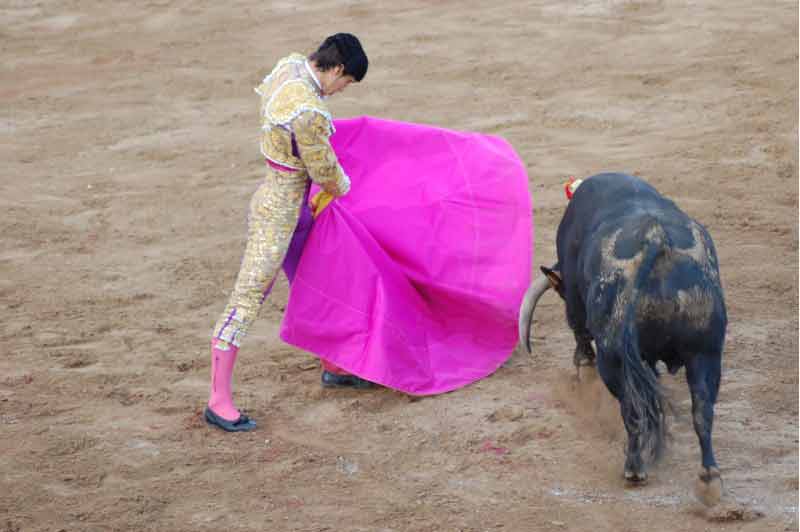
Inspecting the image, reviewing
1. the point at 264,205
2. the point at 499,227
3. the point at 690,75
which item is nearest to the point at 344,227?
the point at 264,205

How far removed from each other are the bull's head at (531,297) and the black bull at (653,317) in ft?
2.08

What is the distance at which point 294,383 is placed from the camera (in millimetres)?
5121

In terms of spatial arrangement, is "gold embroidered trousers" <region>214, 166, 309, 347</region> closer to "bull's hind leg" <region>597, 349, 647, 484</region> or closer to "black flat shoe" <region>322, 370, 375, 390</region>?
"black flat shoe" <region>322, 370, 375, 390</region>

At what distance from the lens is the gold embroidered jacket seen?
4.27 meters

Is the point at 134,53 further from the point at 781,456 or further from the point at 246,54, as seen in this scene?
the point at 781,456

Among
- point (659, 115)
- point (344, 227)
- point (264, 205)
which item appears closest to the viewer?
point (264, 205)

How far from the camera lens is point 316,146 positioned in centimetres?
430

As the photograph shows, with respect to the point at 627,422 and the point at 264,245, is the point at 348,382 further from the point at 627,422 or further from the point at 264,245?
the point at 627,422

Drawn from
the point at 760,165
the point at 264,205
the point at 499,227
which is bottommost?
the point at 760,165

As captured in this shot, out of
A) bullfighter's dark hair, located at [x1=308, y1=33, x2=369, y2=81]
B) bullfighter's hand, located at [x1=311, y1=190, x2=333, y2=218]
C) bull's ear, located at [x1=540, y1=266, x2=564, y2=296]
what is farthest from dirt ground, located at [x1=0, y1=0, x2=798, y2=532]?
bullfighter's dark hair, located at [x1=308, y1=33, x2=369, y2=81]

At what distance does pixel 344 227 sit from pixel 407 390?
69cm

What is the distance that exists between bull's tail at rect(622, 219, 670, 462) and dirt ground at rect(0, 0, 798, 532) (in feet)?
0.69

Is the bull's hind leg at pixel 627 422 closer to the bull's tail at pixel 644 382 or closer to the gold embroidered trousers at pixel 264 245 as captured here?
the bull's tail at pixel 644 382

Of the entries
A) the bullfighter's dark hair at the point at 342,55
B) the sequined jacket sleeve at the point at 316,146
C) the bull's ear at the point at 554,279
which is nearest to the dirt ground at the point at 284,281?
the bull's ear at the point at 554,279
